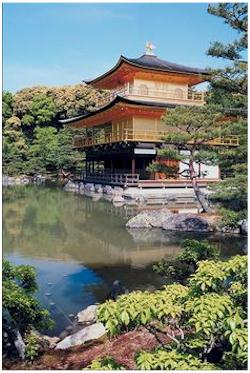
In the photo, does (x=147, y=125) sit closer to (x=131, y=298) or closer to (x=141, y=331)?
(x=141, y=331)

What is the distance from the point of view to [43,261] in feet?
24.2

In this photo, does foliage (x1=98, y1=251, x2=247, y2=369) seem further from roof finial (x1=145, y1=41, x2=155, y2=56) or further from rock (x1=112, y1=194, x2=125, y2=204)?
roof finial (x1=145, y1=41, x2=155, y2=56)

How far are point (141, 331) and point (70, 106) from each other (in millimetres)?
30089

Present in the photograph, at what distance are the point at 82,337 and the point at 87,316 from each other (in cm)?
74

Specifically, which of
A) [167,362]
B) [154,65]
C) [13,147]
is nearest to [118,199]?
[154,65]

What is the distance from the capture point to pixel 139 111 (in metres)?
18.0

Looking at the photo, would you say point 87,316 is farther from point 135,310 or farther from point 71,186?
point 71,186

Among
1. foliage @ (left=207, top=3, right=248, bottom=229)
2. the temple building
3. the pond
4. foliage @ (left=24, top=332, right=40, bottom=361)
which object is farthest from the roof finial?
foliage @ (left=24, top=332, right=40, bottom=361)

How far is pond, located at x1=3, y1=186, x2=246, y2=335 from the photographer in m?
5.78

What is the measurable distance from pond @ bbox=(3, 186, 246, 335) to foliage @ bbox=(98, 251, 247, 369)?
2508 millimetres

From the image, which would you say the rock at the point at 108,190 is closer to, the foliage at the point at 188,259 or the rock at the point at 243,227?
the rock at the point at 243,227

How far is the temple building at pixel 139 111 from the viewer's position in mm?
17422

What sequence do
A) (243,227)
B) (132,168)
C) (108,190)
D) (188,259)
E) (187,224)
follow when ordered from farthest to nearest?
(108,190)
(132,168)
(187,224)
(243,227)
(188,259)

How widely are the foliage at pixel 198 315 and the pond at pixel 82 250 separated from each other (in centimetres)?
251
